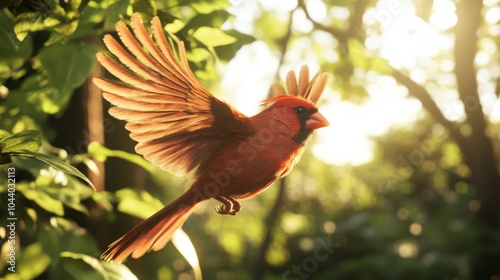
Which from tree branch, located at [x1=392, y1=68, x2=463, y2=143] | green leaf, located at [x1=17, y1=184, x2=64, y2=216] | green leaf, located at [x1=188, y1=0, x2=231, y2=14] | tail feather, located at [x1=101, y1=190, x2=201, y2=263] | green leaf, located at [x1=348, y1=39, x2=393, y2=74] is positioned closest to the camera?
tail feather, located at [x1=101, y1=190, x2=201, y2=263]

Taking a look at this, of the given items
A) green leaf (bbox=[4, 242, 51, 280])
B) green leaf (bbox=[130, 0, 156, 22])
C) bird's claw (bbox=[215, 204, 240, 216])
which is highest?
green leaf (bbox=[130, 0, 156, 22])

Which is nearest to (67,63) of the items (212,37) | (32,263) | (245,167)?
(212,37)

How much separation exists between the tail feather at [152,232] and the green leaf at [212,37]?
1.36ft

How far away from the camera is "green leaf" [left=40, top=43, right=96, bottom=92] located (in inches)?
45.7

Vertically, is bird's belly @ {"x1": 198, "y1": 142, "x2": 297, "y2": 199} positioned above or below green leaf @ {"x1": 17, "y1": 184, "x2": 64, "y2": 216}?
above

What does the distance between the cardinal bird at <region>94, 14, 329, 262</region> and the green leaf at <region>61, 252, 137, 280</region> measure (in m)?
0.15

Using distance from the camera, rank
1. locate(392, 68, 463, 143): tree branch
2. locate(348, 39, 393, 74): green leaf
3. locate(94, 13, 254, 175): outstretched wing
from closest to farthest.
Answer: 1. locate(94, 13, 254, 175): outstretched wing
2. locate(348, 39, 393, 74): green leaf
3. locate(392, 68, 463, 143): tree branch

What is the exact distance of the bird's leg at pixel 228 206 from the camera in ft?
2.90

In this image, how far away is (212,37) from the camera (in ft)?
3.94

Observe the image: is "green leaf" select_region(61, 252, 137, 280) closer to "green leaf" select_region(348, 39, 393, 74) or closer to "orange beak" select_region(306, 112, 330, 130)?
"orange beak" select_region(306, 112, 330, 130)

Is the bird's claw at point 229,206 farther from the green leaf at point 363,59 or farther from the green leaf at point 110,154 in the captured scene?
the green leaf at point 363,59

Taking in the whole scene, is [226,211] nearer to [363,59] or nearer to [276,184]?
[363,59]

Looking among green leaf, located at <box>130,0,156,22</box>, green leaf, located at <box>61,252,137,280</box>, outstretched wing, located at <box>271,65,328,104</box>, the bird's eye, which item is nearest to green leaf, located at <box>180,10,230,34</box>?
green leaf, located at <box>130,0,156,22</box>

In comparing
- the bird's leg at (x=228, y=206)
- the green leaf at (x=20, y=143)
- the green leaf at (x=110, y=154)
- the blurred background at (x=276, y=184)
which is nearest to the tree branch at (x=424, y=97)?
the blurred background at (x=276, y=184)
